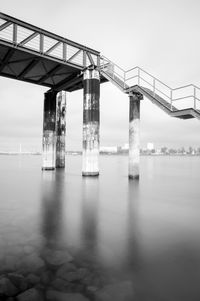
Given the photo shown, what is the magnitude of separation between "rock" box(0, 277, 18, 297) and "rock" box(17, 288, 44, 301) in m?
0.14

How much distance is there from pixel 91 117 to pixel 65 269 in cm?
1537

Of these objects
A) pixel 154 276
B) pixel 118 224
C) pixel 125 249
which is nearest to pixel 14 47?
pixel 118 224

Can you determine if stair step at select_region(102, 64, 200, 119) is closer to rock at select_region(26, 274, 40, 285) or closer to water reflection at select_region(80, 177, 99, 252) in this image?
water reflection at select_region(80, 177, 99, 252)

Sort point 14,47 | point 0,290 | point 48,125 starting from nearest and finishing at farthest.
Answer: point 0,290
point 14,47
point 48,125

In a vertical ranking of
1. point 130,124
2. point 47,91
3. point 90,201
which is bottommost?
point 90,201

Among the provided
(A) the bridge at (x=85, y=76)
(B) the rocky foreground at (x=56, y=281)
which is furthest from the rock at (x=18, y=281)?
(A) the bridge at (x=85, y=76)

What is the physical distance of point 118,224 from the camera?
694 cm

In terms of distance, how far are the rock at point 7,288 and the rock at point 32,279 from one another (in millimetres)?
254

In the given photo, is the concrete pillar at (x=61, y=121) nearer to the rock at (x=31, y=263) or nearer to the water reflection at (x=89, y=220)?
the water reflection at (x=89, y=220)

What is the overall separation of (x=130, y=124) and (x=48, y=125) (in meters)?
10.2

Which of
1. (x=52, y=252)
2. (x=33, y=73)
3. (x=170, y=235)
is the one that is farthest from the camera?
(x=33, y=73)

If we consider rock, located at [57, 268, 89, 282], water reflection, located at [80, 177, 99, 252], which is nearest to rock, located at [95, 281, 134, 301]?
rock, located at [57, 268, 89, 282]

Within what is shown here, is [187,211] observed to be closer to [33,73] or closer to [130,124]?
[130,124]

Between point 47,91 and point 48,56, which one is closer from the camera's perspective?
point 48,56
